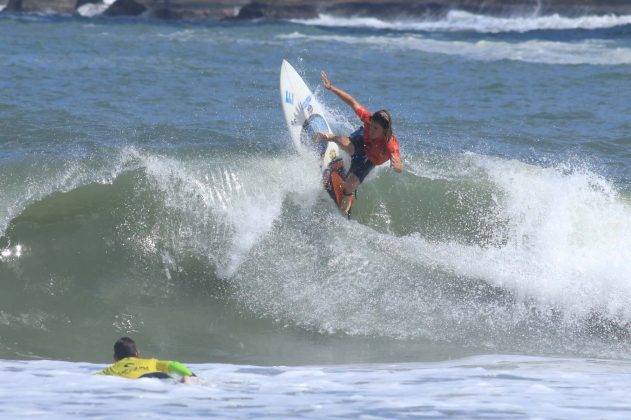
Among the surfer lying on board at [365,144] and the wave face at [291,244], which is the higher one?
the surfer lying on board at [365,144]

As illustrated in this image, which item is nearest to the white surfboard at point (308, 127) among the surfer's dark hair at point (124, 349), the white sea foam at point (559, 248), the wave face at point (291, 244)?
the wave face at point (291, 244)

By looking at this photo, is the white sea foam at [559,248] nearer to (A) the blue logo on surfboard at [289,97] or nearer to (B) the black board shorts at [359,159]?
(B) the black board shorts at [359,159]

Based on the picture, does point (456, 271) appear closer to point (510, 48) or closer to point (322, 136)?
point (322, 136)

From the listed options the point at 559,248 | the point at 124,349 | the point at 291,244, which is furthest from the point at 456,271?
the point at 124,349

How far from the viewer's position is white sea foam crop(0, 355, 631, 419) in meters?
6.24

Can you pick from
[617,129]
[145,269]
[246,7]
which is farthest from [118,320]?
[246,7]

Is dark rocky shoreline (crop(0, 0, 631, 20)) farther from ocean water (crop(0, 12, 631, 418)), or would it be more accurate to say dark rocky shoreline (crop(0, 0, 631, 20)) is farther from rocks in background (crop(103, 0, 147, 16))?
ocean water (crop(0, 12, 631, 418))

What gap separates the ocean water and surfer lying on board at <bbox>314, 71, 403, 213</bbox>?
0.43m

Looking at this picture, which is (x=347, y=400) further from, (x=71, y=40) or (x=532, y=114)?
(x=71, y=40)

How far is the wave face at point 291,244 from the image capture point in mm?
8844

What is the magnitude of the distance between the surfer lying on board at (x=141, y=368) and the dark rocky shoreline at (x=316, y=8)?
34.3 m

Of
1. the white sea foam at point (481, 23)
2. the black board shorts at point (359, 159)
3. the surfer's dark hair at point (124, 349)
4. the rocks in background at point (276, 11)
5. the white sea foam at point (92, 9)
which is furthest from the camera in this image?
the rocks in background at point (276, 11)

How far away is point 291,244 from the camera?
10094 millimetres

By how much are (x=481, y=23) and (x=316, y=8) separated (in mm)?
6716
